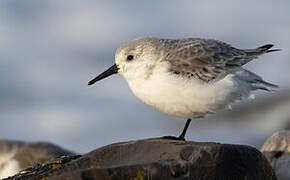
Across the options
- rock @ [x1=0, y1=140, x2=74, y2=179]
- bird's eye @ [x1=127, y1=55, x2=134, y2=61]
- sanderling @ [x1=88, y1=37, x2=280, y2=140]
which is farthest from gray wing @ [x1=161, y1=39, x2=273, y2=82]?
rock @ [x1=0, y1=140, x2=74, y2=179]

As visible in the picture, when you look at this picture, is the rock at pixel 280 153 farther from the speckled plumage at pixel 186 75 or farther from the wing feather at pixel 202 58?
the wing feather at pixel 202 58

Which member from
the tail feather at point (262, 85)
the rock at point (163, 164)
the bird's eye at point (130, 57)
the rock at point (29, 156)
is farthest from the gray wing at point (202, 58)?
the rock at point (29, 156)

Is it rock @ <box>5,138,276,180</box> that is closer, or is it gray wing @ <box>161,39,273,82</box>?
rock @ <box>5,138,276,180</box>

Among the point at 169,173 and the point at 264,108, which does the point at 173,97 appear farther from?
the point at 264,108

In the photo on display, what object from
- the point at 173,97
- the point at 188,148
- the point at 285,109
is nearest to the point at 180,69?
the point at 173,97

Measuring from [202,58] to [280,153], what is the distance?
172cm

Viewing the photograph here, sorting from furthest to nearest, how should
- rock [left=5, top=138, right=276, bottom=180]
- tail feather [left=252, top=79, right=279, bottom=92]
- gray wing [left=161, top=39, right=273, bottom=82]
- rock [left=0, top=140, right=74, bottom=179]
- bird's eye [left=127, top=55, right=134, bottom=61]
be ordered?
rock [left=0, top=140, right=74, bottom=179], bird's eye [left=127, top=55, right=134, bottom=61], tail feather [left=252, top=79, right=279, bottom=92], gray wing [left=161, top=39, right=273, bottom=82], rock [left=5, top=138, right=276, bottom=180]

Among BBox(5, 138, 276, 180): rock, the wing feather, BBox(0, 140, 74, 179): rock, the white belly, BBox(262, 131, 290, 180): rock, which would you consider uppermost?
the wing feather

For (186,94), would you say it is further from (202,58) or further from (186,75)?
(202,58)

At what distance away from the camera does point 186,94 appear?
6.54 m

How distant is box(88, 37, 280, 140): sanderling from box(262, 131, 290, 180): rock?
0.99 m

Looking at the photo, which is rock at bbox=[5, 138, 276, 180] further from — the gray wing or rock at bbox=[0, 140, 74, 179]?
rock at bbox=[0, 140, 74, 179]

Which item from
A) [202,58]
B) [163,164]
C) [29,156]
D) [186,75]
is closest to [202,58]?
[202,58]

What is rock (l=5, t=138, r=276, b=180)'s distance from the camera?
5.00 meters
